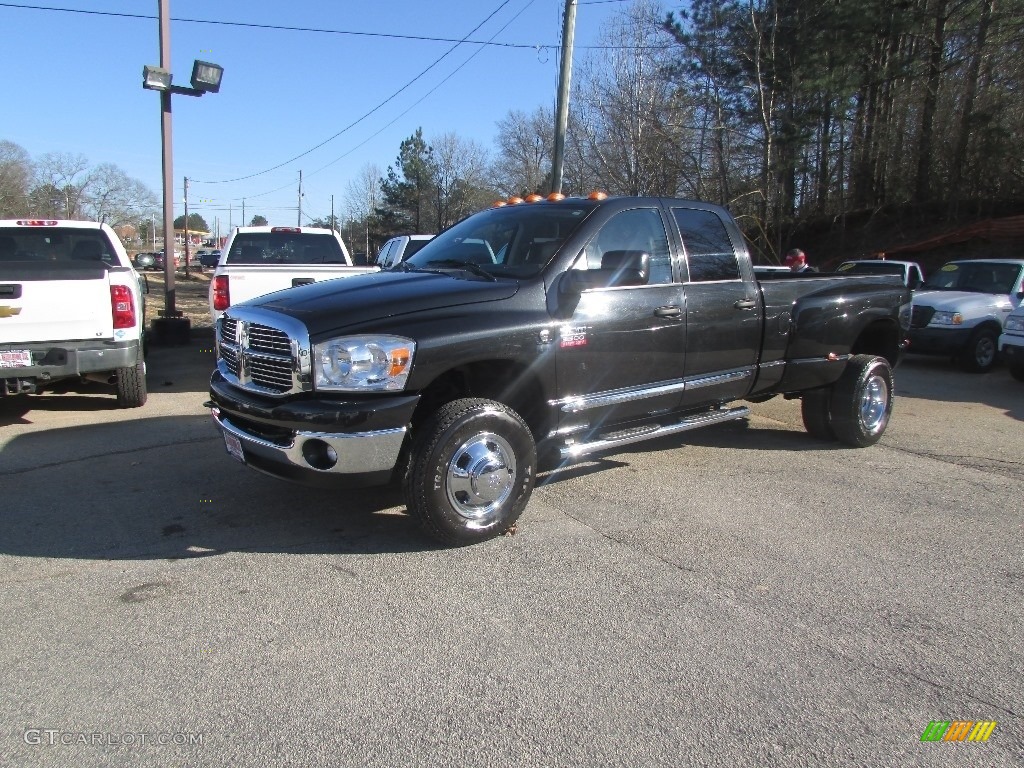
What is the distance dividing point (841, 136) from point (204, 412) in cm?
2753

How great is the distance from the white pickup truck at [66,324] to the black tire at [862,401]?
6.29 metres

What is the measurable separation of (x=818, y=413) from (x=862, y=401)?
373mm

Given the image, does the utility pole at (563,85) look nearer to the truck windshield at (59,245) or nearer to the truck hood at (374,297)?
the truck windshield at (59,245)

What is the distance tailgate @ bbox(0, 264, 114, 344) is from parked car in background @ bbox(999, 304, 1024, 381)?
35.2 ft

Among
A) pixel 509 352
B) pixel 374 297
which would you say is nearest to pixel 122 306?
pixel 374 297

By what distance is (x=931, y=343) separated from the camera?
12133 millimetres

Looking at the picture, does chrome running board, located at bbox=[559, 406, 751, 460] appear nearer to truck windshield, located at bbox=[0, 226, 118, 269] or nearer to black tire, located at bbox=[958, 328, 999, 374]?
truck windshield, located at bbox=[0, 226, 118, 269]

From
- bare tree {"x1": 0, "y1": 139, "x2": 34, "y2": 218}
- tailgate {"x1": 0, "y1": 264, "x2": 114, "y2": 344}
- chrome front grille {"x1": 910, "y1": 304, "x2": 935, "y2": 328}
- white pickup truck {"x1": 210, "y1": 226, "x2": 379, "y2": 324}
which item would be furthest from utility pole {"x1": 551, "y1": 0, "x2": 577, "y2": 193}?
bare tree {"x1": 0, "y1": 139, "x2": 34, "y2": 218}

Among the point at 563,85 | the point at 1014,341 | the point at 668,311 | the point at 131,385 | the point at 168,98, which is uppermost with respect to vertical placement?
the point at 563,85

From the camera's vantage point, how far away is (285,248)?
35.4ft

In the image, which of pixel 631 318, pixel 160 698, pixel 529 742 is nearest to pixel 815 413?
pixel 631 318

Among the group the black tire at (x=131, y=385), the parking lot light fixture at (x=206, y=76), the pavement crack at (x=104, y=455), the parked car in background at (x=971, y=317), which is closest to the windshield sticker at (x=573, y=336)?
the pavement crack at (x=104, y=455)

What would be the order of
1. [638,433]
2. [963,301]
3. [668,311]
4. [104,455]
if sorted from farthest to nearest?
[963,301] → [104,455] → [668,311] → [638,433]

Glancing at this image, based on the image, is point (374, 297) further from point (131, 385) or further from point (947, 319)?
point (947, 319)
